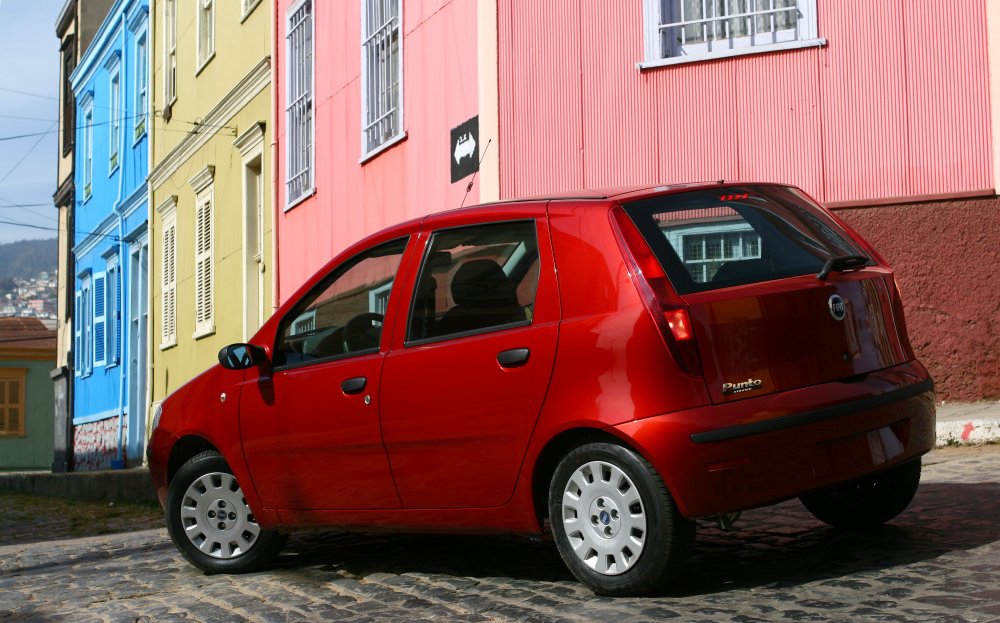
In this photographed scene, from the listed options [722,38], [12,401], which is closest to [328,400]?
[722,38]

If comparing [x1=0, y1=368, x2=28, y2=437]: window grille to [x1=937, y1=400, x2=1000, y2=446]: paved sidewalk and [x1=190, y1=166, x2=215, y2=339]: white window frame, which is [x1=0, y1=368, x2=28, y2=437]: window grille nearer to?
[x1=190, y1=166, x2=215, y2=339]: white window frame

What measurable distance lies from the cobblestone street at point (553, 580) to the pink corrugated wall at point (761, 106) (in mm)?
4060

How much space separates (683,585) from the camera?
5.04 metres

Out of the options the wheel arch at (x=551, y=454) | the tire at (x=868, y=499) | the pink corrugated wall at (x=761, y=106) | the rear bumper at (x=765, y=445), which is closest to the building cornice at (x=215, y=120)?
the pink corrugated wall at (x=761, y=106)

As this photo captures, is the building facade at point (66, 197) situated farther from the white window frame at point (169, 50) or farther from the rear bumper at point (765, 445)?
the rear bumper at point (765, 445)

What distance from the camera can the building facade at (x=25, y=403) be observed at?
43.6m

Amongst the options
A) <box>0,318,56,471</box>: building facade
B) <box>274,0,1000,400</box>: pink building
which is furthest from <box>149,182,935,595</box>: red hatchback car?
<box>0,318,56,471</box>: building facade

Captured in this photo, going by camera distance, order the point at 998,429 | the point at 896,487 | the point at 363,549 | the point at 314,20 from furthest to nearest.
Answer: the point at 314,20 → the point at 998,429 → the point at 363,549 → the point at 896,487

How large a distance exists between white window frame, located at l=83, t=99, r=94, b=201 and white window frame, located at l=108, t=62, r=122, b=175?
1.85 meters

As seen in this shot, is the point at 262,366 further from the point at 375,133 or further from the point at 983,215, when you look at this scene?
the point at 375,133

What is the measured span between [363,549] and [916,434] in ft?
9.79

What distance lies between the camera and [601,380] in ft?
15.8

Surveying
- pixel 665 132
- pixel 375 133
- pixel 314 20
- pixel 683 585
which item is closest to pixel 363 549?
pixel 683 585

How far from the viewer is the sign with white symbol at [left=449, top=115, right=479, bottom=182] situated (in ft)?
41.8
